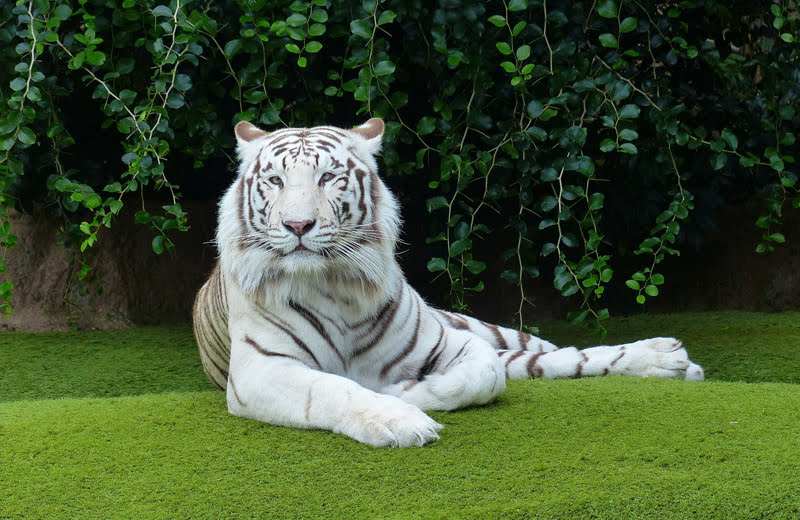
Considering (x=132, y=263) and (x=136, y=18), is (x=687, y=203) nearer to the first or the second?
(x=136, y=18)

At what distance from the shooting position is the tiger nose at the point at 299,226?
304 centimetres

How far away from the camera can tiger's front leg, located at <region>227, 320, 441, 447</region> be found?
2748 mm

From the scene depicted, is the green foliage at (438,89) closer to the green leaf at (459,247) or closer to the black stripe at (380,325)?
the green leaf at (459,247)

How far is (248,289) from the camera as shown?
3258 mm

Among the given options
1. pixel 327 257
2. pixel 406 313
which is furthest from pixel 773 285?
pixel 327 257

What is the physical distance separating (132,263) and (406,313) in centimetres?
286

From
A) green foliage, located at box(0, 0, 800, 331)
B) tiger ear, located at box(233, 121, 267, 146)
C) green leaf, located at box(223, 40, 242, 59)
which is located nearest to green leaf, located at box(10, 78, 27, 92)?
green foliage, located at box(0, 0, 800, 331)

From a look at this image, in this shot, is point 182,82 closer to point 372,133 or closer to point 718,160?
point 372,133

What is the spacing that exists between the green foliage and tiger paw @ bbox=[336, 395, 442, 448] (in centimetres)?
159

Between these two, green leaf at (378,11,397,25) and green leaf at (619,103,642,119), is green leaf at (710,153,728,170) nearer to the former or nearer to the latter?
green leaf at (619,103,642,119)

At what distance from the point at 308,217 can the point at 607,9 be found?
74.1 inches

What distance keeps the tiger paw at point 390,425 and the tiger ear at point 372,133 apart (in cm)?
107

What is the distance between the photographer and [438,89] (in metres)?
4.49

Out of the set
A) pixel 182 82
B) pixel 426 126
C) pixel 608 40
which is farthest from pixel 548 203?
pixel 182 82
